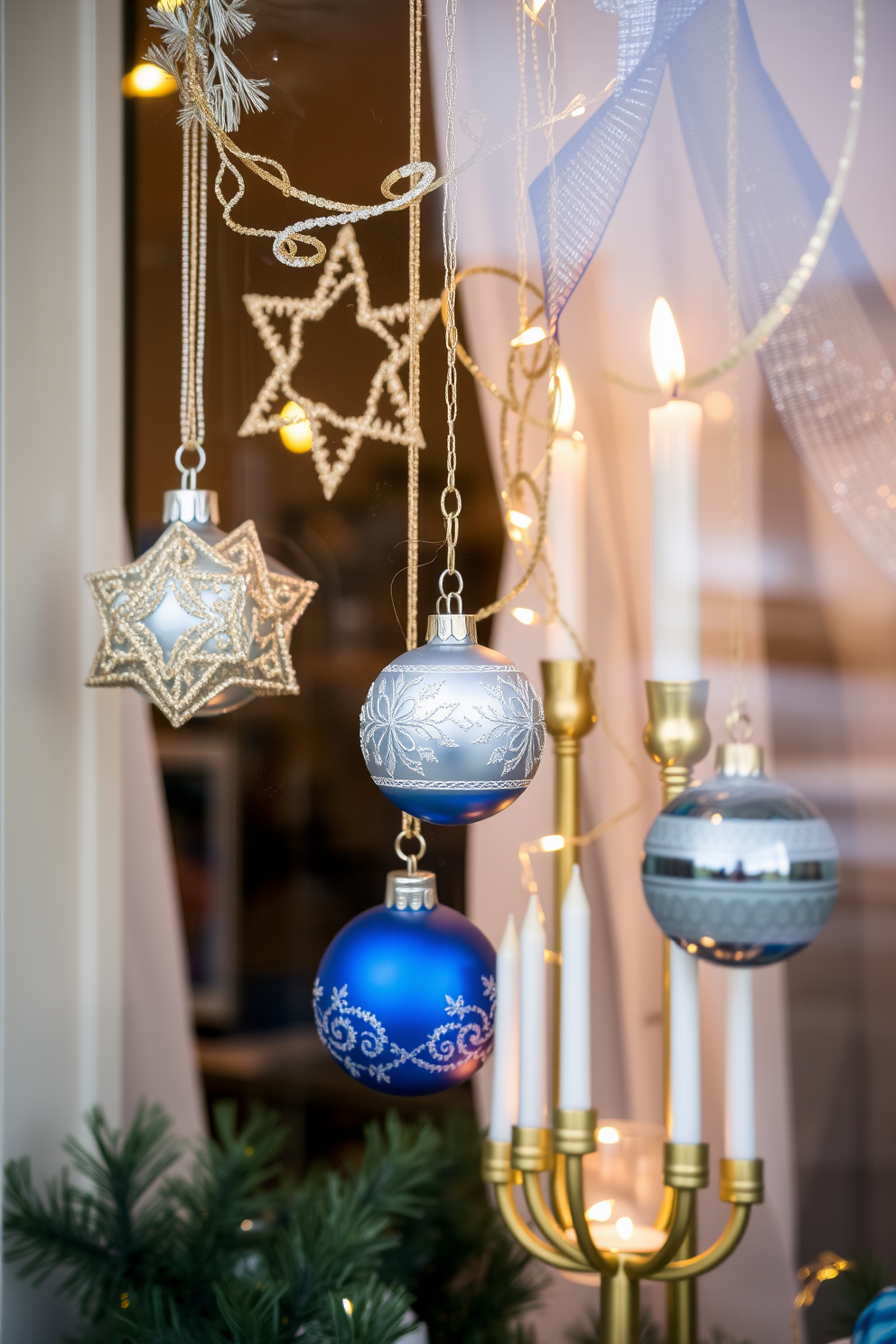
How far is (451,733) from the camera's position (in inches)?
19.6

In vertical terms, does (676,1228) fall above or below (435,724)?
below

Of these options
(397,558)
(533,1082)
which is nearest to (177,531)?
(397,558)

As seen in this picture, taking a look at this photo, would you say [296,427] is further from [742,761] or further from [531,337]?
[742,761]

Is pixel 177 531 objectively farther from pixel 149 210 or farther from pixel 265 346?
pixel 149 210

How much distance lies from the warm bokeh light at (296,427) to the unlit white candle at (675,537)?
0.81 ft

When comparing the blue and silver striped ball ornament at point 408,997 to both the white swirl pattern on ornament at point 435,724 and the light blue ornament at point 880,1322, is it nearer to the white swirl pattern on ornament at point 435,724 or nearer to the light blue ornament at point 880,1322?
the white swirl pattern on ornament at point 435,724

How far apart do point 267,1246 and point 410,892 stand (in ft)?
1.15

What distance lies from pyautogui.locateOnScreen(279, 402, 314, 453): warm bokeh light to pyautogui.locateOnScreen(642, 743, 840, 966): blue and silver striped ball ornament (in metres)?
0.39

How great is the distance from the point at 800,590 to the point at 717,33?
506mm

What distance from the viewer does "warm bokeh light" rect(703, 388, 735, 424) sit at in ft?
3.05

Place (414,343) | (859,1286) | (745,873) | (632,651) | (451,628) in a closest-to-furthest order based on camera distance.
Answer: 1. (745,873)
2. (451,628)
3. (414,343)
4. (859,1286)
5. (632,651)

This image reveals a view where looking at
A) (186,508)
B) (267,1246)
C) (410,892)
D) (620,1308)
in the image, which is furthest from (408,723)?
(267,1246)

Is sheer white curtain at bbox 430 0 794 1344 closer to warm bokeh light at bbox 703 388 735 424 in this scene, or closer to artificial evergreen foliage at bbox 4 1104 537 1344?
warm bokeh light at bbox 703 388 735 424

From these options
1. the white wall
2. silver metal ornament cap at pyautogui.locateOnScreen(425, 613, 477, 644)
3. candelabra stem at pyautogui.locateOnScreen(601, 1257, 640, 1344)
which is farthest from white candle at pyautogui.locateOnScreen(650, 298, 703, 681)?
the white wall
